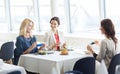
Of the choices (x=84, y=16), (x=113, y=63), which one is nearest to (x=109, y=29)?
(x=113, y=63)

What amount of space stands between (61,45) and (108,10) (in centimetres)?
136

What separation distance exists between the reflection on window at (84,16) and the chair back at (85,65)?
2358 mm

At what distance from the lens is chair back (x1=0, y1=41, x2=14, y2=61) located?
16.2 feet

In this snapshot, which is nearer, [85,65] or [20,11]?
[85,65]

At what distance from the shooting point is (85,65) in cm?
322

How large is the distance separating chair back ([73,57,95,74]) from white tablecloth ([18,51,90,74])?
30cm

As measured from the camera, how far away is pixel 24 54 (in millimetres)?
4277

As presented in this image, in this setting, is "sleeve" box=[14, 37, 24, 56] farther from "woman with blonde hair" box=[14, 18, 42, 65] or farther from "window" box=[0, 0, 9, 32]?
"window" box=[0, 0, 9, 32]

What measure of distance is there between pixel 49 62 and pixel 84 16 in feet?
8.41

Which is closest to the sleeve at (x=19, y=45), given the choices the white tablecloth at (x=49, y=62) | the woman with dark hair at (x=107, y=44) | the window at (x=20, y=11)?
the white tablecloth at (x=49, y=62)

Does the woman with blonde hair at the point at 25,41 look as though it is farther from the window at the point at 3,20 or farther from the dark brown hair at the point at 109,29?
the window at the point at 3,20

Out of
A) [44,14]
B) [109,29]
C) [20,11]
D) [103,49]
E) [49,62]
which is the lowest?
[49,62]

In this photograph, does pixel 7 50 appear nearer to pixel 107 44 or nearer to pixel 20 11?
pixel 107 44

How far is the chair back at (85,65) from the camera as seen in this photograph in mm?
3203
